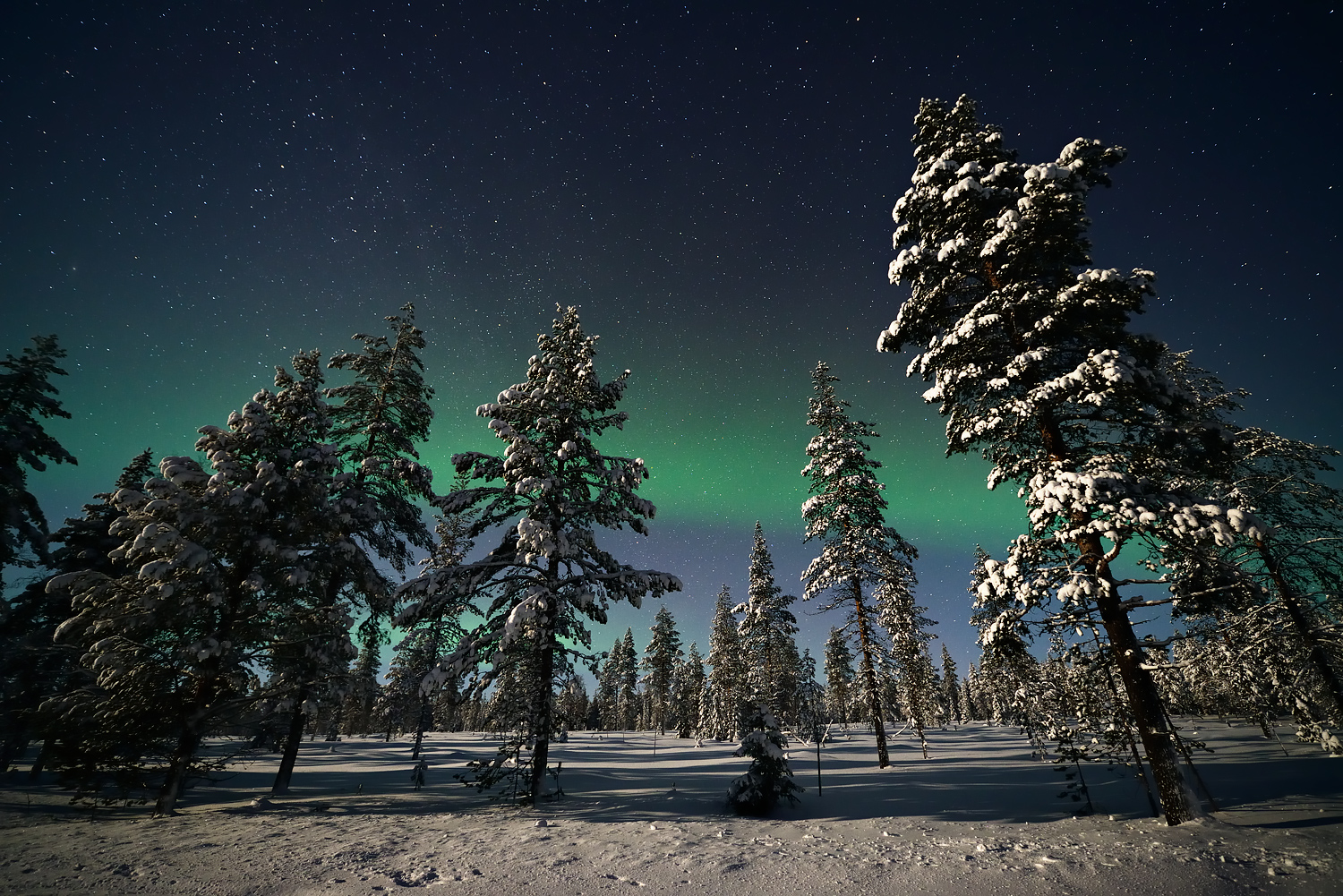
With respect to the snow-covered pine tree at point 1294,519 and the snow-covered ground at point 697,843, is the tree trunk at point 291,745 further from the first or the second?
the snow-covered pine tree at point 1294,519

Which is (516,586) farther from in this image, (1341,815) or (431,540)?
(1341,815)

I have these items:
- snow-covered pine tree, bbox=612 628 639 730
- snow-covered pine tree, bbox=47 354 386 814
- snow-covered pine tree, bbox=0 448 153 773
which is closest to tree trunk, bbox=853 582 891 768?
snow-covered pine tree, bbox=47 354 386 814

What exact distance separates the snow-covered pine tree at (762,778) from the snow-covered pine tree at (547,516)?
13.6 feet

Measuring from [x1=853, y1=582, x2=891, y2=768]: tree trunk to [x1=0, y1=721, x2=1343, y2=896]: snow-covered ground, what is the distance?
15.1ft

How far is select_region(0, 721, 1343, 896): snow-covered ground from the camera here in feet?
20.9

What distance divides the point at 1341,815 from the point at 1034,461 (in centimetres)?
752

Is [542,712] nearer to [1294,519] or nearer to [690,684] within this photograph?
[1294,519]

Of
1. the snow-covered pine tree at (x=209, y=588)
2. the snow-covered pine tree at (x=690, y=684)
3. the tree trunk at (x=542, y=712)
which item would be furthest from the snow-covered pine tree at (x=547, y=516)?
the snow-covered pine tree at (x=690, y=684)

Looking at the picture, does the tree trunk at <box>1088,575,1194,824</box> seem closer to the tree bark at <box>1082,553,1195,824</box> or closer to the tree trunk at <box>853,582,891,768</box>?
the tree bark at <box>1082,553,1195,824</box>

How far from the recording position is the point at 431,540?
17578 mm

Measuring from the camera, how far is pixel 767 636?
1220 inches

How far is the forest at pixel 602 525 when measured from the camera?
8.75m

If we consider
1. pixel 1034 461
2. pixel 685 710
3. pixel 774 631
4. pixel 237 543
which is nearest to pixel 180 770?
pixel 237 543

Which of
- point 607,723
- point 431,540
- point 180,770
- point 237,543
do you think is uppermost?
point 431,540
